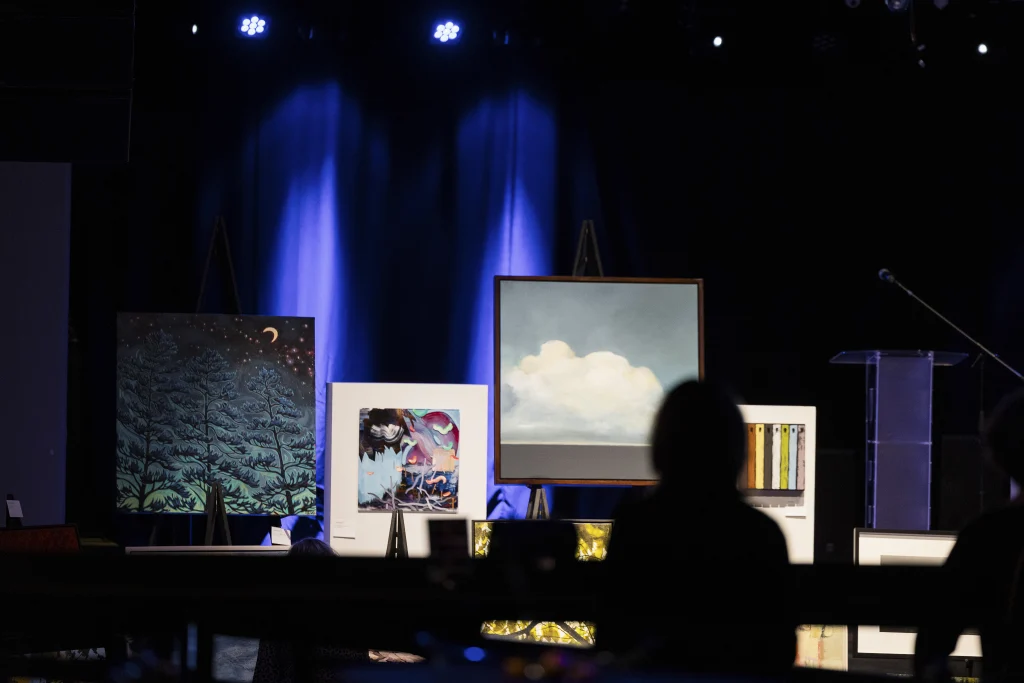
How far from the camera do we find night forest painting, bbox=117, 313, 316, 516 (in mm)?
5012

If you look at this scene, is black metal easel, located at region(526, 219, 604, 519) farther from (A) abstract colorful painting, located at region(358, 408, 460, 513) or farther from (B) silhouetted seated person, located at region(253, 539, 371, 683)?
(B) silhouetted seated person, located at region(253, 539, 371, 683)

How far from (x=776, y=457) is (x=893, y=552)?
1.08m

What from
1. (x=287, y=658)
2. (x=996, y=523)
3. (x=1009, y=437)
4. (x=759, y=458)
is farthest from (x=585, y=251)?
(x=996, y=523)

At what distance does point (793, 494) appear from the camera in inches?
212

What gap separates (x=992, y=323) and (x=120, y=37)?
4.99 meters

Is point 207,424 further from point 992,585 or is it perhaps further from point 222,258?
point 992,585

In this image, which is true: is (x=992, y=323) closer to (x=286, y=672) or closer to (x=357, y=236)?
(x=357, y=236)

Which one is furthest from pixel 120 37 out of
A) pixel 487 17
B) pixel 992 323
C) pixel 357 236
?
pixel 992 323

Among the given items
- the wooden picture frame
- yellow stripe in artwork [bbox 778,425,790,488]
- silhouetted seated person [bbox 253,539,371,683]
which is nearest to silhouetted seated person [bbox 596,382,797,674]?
silhouetted seated person [bbox 253,539,371,683]

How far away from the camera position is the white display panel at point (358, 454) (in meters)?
5.10

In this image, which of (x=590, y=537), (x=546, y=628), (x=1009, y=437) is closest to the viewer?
(x=1009, y=437)

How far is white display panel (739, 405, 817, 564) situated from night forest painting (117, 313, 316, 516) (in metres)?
2.26

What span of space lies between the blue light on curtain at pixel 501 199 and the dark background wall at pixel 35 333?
6.97 feet

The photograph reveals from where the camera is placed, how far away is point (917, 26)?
5543 mm
